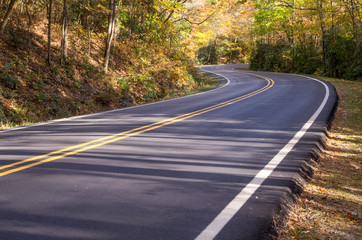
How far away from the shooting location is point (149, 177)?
493 cm

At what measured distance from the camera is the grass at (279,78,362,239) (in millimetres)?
3824

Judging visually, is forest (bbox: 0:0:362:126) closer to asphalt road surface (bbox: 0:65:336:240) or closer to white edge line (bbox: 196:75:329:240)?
asphalt road surface (bbox: 0:65:336:240)

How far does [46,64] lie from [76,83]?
1519 millimetres

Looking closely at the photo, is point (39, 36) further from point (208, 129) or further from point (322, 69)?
point (322, 69)

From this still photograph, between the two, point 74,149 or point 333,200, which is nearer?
point 333,200

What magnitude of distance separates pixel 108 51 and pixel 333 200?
15.8 metres

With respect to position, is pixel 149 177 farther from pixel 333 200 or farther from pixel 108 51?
pixel 108 51

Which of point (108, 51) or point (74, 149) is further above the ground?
point (108, 51)

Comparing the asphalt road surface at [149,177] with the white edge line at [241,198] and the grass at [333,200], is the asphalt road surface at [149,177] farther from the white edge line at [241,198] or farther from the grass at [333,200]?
the grass at [333,200]

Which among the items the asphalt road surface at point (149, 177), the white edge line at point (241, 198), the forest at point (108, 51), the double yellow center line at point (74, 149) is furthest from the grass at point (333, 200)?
the forest at point (108, 51)

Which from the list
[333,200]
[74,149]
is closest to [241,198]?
[333,200]

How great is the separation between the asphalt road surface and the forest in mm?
4555

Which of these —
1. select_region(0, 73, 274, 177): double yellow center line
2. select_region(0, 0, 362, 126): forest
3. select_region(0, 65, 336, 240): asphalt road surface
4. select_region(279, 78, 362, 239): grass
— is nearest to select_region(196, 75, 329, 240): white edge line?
select_region(0, 65, 336, 240): asphalt road surface

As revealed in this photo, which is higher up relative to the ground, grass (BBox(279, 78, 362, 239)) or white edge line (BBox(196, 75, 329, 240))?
white edge line (BBox(196, 75, 329, 240))
